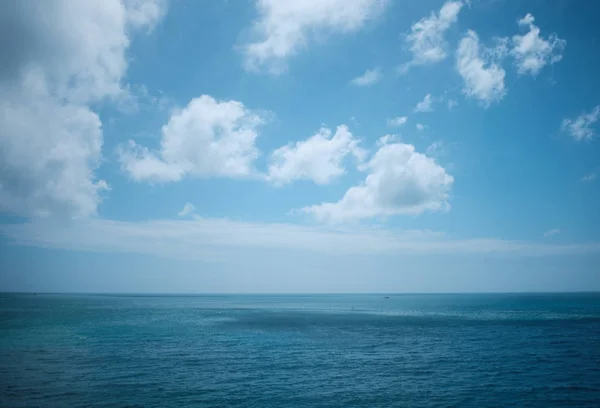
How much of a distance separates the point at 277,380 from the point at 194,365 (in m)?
10.7

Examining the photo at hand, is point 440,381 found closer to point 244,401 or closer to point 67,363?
point 244,401

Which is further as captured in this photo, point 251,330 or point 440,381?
point 251,330

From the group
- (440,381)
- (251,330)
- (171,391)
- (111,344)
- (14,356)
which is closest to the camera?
(171,391)

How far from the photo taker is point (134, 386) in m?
31.2

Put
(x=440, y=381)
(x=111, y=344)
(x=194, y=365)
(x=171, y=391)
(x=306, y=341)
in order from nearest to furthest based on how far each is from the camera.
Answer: (x=171, y=391), (x=440, y=381), (x=194, y=365), (x=111, y=344), (x=306, y=341)

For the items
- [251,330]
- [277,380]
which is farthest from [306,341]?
[277,380]

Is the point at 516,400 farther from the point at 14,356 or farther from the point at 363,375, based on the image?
the point at 14,356

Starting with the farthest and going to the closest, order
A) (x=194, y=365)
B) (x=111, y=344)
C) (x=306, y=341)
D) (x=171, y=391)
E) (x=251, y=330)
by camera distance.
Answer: (x=251, y=330)
(x=306, y=341)
(x=111, y=344)
(x=194, y=365)
(x=171, y=391)

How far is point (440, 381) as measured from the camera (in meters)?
33.3

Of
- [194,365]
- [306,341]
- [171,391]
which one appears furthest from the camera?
[306,341]

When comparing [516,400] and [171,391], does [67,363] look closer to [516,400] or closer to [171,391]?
[171,391]

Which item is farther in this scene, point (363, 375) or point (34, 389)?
point (363, 375)

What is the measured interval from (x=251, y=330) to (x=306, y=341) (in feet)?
58.1

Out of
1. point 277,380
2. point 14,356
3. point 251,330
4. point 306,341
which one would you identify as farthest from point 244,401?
point 251,330
